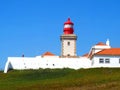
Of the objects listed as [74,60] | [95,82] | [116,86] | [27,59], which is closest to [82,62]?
[74,60]

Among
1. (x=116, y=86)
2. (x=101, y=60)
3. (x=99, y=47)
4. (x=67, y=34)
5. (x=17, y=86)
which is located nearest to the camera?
(x=116, y=86)

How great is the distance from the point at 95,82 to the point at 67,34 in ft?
144

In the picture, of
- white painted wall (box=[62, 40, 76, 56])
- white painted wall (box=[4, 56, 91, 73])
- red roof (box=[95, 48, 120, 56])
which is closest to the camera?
red roof (box=[95, 48, 120, 56])

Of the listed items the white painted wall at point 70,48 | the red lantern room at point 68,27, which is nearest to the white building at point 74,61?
the white painted wall at point 70,48

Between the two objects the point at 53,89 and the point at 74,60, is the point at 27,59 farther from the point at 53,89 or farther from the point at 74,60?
the point at 53,89

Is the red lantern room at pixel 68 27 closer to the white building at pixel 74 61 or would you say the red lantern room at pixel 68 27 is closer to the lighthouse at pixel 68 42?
the lighthouse at pixel 68 42

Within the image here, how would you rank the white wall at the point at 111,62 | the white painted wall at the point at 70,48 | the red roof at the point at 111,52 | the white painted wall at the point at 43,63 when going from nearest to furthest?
the white wall at the point at 111,62, the red roof at the point at 111,52, the white painted wall at the point at 43,63, the white painted wall at the point at 70,48

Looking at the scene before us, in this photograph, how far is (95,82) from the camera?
168 feet

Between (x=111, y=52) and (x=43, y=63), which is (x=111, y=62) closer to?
(x=111, y=52)

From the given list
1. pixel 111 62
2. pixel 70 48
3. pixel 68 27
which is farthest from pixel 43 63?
pixel 68 27

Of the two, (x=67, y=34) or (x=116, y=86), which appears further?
(x=67, y=34)

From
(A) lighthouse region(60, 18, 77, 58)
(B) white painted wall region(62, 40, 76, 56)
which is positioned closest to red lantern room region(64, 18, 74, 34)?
(A) lighthouse region(60, 18, 77, 58)

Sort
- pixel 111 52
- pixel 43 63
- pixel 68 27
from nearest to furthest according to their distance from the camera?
pixel 111 52
pixel 43 63
pixel 68 27

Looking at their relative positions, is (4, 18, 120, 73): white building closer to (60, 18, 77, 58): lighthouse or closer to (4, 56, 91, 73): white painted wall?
(4, 56, 91, 73): white painted wall
